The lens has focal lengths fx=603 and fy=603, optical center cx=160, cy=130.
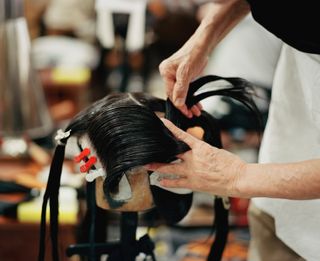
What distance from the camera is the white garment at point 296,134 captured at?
1213mm

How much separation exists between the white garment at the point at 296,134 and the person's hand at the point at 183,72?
0.65 feet

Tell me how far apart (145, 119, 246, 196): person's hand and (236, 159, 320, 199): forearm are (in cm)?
2

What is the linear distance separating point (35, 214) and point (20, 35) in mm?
642

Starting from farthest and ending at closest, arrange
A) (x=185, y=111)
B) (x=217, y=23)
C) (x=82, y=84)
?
1. (x=82, y=84)
2. (x=217, y=23)
3. (x=185, y=111)

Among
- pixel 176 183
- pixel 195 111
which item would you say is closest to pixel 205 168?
pixel 176 183

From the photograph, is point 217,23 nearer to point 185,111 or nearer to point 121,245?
point 185,111

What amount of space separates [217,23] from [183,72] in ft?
0.51

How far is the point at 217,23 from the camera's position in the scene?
1.26 m

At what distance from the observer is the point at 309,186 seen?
0.99 m

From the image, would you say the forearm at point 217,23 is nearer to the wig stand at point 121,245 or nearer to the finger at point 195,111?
the finger at point 195,111

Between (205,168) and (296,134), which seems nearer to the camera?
(205,168)

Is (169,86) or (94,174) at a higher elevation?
(169,86)

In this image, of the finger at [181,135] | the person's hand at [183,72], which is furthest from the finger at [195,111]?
the finger at [181,135]

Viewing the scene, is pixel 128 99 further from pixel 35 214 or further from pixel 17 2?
pixel 17 2
